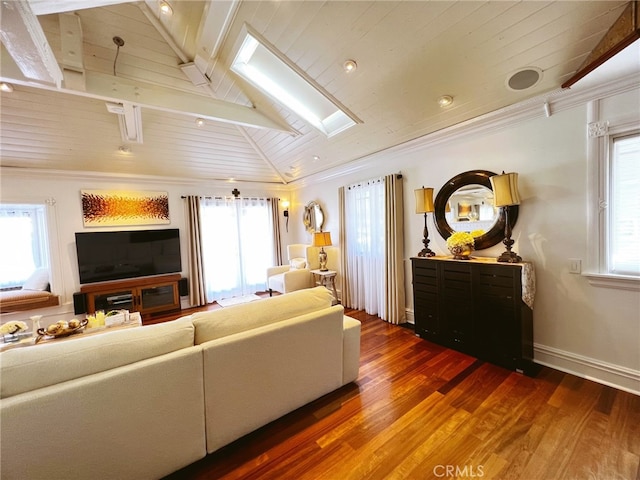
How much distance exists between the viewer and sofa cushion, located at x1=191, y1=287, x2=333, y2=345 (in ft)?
5.19

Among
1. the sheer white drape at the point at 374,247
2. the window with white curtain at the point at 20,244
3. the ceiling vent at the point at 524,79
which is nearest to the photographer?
the ceiling vent at the point at 524,79

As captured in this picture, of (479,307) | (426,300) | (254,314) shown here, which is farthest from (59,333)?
(479,307)

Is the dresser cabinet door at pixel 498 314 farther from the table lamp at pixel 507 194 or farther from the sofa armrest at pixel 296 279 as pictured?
the sofa armrest at pixel 296 279

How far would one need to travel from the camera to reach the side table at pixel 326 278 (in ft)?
15.2

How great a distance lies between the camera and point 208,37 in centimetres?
263

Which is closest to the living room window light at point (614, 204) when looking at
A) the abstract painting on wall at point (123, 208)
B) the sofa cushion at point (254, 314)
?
the sofa cushion at point (254, 314)

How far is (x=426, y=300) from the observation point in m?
3.01

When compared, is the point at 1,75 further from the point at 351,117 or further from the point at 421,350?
the point at 421,350

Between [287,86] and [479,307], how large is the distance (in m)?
3.35

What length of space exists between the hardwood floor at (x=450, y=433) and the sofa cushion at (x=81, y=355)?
81cm

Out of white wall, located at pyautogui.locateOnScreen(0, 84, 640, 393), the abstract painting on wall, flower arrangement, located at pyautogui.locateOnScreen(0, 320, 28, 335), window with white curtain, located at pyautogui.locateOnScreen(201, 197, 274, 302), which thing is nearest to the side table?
window with white curtain, located at pyautogui.locateOnScreen(201, 197, 274, 302)

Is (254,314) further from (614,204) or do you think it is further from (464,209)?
(614,204)

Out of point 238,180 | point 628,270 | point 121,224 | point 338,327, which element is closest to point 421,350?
point 338,327

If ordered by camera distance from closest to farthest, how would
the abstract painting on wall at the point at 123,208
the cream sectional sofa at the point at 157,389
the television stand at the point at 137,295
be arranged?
the cream sectional sofa at the point at 157,389, the television stand at the point at 137,295, the abstract painting on wall at the point at 123,208
